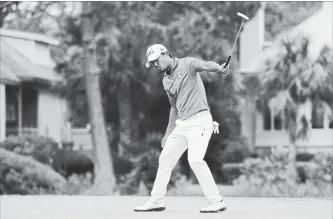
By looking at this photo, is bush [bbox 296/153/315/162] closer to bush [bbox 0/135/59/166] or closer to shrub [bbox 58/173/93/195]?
shrub [bbox 58/173/93/195]

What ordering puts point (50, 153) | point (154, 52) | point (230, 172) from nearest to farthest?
point (154, 52) < point (50, 153) < point (230, 172)

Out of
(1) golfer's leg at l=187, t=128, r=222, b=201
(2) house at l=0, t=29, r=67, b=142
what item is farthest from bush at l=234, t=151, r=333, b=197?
(2) house at l=0, t=29, r=67, b=142

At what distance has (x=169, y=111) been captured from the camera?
29547mm

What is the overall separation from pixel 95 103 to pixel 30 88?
10.8 metres

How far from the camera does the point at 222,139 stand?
27875mm

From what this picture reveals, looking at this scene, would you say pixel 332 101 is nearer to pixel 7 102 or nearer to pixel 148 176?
pixel 148 176

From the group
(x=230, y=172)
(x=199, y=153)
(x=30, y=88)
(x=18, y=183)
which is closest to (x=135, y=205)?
(x=199, y=153)

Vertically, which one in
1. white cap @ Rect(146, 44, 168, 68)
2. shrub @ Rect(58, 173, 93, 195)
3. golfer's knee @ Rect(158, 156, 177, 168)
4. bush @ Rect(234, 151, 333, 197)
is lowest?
shrub @ Rect(58, 173, 93, 195)

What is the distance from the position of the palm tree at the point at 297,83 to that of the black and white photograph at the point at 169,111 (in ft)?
0.14

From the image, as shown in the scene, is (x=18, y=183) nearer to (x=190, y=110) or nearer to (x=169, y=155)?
(x=169, y=155)

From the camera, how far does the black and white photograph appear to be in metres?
9.40

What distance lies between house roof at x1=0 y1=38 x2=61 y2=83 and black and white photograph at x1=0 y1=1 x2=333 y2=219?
0.09m

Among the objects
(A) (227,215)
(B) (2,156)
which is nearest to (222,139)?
(B) (2,156)

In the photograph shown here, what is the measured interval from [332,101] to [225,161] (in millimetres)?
5876
